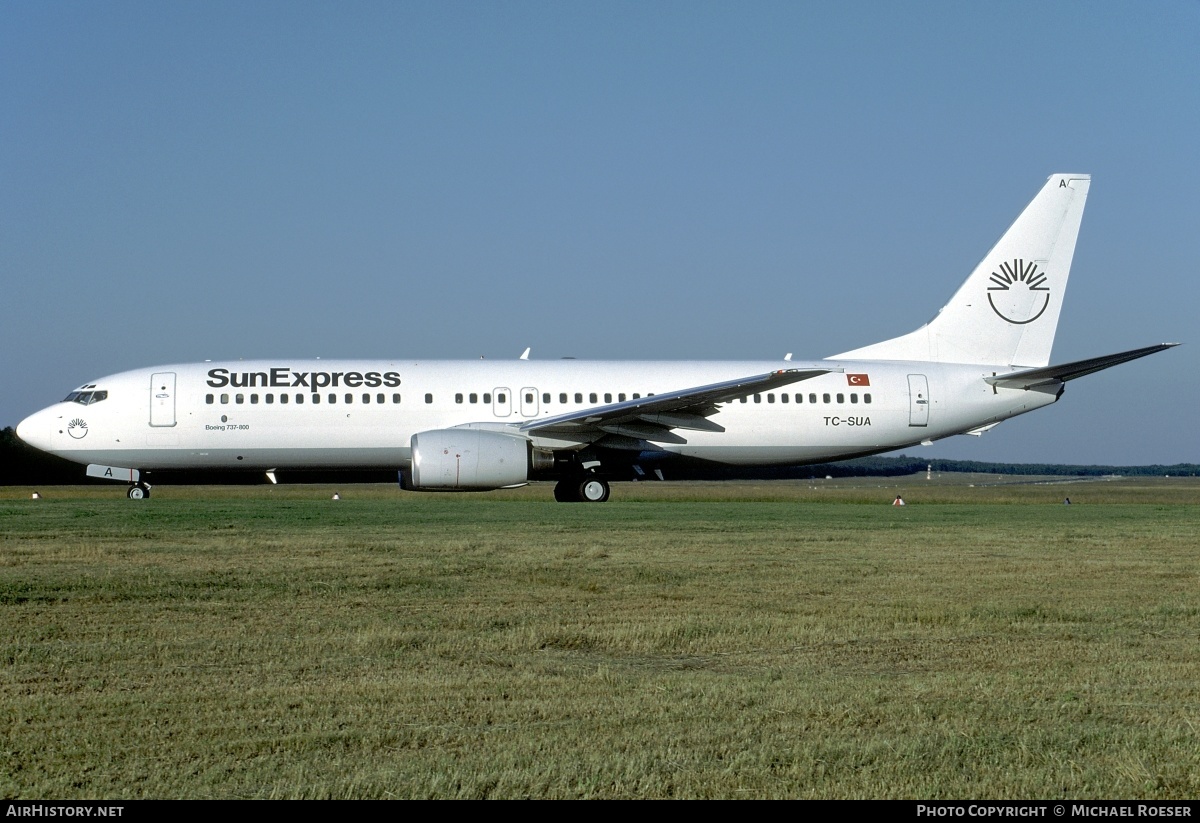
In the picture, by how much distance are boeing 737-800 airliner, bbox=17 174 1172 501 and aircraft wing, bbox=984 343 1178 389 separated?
44mm

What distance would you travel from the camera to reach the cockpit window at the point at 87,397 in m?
26.0

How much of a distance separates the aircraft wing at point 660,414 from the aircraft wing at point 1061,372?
441 centimetres

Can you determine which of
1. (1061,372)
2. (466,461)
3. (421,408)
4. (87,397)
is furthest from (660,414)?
(87,397)

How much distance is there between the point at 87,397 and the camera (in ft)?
85.6

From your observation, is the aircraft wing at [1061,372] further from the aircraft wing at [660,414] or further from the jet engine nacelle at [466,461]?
the jet engine nacelle at [466,461]

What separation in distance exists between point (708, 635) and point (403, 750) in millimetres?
3205

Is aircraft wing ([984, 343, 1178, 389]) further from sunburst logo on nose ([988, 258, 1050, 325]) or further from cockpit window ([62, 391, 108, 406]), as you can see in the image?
cockpit window ([62, 391, 108, 406])

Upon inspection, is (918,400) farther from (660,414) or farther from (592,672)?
(592,672)

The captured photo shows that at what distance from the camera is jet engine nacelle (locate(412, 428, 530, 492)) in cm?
2316

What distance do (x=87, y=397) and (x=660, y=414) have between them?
12.1 metres

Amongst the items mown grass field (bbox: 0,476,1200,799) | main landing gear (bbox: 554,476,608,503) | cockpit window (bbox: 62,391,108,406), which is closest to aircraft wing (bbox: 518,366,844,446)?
main landing gear (bbox: 554,476,608,503)

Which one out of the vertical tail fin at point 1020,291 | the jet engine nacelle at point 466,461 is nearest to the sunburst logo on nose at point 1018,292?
the vertical tail fin at point 1020,291

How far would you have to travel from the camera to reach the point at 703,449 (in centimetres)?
2698
